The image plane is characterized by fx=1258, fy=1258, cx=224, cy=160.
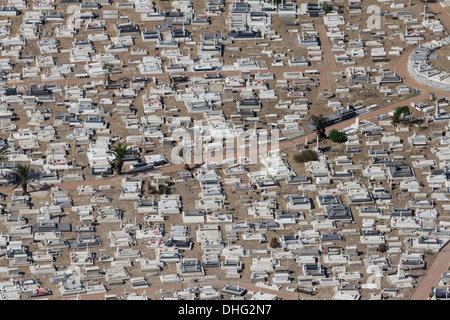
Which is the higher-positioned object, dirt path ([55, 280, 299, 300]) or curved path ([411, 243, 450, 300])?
dirt path ([55, 280, 299, 300])

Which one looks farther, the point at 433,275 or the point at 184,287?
the point at 433,275

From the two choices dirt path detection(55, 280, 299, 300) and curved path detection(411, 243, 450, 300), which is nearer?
dirt path detection(55, 280, 299, 300)

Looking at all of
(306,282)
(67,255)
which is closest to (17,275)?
(67,255)

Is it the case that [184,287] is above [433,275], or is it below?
above

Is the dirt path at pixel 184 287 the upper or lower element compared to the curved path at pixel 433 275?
upper

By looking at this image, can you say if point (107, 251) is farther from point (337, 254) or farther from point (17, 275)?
point (337, 254)

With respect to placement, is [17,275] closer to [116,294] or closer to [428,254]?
[116,294]

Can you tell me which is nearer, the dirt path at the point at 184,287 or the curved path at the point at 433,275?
the dirt path at the point at 184,287
